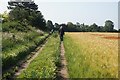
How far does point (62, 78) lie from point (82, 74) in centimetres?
101

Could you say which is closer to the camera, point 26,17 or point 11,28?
point 11,28

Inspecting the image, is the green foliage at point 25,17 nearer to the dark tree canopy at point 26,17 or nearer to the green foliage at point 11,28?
the dark tree canopy at point 26,17

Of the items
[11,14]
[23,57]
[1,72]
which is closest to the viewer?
[1,72]

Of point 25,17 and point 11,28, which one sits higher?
point 25,17

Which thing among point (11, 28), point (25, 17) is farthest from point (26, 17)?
point (11, 28)

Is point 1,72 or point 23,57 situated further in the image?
point 23,57

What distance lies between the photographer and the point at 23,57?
24109 mm

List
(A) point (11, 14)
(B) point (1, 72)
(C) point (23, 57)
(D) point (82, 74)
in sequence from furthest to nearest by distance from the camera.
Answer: (A) point (11, 14), (C) point (23, 57), (B) point (1, 72), (D) point (82, 74)

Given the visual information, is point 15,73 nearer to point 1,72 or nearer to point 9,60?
point 1,72

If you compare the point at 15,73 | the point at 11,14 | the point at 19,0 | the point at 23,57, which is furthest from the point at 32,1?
the point at 15,73

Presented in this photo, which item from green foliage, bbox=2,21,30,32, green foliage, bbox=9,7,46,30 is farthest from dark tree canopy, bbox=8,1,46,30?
green foliage, bbox=2,21,30,32

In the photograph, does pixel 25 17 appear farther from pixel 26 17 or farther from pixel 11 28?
pixel 11 28

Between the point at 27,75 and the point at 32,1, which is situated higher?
the point at 32,1

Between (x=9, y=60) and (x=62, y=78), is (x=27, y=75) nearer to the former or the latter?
(x=62, y=78)
